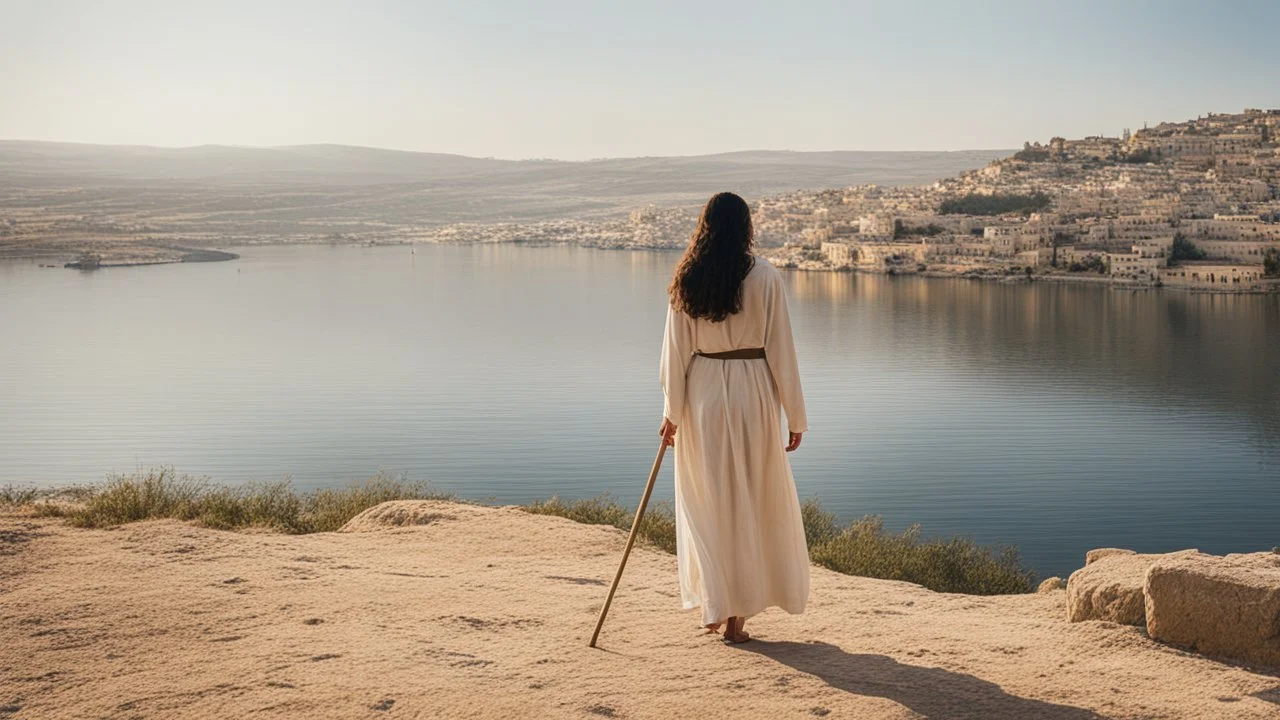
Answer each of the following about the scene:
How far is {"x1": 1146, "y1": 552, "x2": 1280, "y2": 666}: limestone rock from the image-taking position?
3.12 meters

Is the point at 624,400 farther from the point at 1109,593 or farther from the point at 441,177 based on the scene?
the point at 441,177

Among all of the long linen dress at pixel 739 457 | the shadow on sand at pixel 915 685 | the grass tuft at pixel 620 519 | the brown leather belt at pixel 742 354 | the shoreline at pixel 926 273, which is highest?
the brown leather belt at pixel 742 354

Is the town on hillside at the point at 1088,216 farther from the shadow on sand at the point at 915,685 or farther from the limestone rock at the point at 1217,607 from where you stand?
the shadow on sand at the point at 915,685

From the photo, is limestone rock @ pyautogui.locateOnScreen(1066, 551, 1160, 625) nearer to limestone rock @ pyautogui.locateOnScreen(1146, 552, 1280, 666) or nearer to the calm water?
limestone rock @ pyautogui.locateOnScreen(1146, 552, 1280, 666)

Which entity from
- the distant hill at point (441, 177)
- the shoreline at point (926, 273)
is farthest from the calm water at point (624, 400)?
the distant hill at point (441, 177)

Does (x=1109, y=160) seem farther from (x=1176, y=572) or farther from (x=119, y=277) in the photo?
(x=1176, y=572)

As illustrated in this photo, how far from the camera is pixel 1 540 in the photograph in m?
4.43

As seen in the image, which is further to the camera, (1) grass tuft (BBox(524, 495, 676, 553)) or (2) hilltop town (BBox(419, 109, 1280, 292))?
(2) hilltop town (BBox(419, 109, 1280, 292))

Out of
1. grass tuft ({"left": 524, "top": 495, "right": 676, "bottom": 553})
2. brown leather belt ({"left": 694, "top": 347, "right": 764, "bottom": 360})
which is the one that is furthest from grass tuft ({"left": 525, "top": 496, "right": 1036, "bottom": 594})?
brown leather belt ({"left": 694, "top": 347, "right": 764, "bottom": 360})

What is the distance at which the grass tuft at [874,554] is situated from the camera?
586cm

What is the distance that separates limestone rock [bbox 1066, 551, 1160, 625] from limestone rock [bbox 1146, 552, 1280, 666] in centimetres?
10

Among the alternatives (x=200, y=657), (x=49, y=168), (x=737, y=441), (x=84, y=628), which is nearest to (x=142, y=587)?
(x=84, y=628)

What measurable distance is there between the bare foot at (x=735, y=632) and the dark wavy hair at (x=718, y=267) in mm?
788

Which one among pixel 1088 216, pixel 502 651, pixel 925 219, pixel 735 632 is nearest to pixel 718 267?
pixel 735 632
